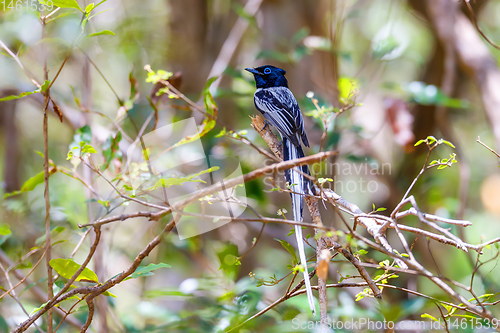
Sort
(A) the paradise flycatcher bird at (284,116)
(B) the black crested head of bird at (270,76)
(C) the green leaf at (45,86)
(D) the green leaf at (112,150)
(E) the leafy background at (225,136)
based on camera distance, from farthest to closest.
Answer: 1. (B) the black crested head of bird at (270,76)
2. (E) the leafy background at (225,136)
3. (D) the green leaf at (112,150)
4. (A) the paradise flycatcher bird at (284,116)
5. (C) the green leaf at (45,86)

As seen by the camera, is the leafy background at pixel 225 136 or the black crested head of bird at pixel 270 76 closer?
the leafy background at pixel 225 136

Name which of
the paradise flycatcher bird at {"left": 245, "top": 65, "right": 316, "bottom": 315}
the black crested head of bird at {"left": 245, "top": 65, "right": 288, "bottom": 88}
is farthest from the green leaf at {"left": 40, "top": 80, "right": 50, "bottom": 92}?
Answer: the black crested head of bird at {"left": 245, "top": 65, "right": 288, "bottom": 88}

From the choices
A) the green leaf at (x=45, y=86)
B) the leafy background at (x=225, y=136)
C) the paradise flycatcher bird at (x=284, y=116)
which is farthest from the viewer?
the leafy background at (x=225, y=136)

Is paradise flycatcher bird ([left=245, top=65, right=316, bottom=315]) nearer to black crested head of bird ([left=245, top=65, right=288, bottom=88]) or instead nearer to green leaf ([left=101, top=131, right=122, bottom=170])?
black crested head of bird ([left=245, top=65, right=288, bottom=88])

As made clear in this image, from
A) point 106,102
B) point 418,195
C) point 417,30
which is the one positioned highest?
point 417,30

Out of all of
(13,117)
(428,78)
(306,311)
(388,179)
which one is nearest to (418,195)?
(388,179)

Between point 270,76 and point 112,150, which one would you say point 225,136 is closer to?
point 270,76

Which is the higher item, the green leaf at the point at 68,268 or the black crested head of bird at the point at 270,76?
the black crested head of bird at the point at 270,76

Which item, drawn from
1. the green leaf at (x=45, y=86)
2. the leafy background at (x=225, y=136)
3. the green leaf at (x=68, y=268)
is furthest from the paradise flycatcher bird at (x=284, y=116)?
the green leaf at (x=45, y=86)

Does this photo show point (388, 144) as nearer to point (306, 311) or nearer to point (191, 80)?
point (191, 80)

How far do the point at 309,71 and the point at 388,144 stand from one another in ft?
6.39

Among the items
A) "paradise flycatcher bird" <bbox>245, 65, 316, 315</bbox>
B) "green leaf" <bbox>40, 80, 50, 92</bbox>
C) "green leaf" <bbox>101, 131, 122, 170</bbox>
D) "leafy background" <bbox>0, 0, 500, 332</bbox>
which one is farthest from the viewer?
"leafy background" <bbox>0, 0, 500, 332</bbox>

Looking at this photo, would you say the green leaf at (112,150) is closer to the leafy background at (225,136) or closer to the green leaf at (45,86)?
the leafy background at (225,136)

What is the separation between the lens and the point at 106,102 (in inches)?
257
